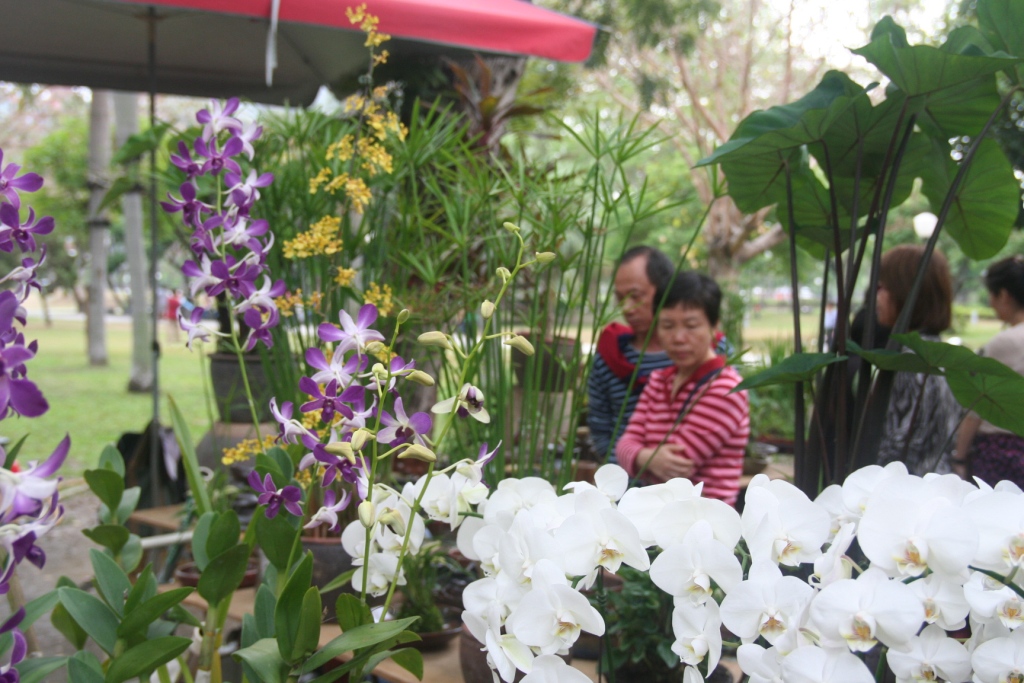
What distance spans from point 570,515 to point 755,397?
454cm

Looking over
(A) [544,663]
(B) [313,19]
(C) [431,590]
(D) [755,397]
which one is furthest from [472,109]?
(A) [544,663]

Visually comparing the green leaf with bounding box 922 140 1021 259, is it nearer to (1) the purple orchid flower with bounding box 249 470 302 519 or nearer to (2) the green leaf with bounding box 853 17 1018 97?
(2) the green leaf with bounding box 853 17 1018 97

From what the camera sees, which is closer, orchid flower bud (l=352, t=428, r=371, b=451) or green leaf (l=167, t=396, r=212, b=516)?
orchid flower bud (l=352, t=428, r=371, b=451)

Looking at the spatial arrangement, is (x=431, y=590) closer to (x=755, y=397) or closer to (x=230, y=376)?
(x=230, y=376)

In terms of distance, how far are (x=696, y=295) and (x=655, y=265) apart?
1.56 ft

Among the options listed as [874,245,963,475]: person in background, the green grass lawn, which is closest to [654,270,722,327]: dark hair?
[874,245,963,475]: person in background

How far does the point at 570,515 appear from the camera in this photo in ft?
2.29

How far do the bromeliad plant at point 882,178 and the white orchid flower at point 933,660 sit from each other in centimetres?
49

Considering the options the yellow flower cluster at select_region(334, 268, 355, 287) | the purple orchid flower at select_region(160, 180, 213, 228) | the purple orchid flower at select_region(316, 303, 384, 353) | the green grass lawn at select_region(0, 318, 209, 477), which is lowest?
the green grass lawn at select_region(0, 318, 209, 477)

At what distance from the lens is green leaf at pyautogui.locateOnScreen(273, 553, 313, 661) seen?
81cm

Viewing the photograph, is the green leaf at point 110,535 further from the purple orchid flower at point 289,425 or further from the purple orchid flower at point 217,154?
the purple orchid flower at point 217,154

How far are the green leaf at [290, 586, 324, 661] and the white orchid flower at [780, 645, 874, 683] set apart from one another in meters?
0.39

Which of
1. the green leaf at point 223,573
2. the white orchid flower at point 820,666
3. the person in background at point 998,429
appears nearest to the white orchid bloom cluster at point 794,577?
the white orchid flower at point 820,666

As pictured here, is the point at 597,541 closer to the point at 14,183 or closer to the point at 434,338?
the point at 434,338
